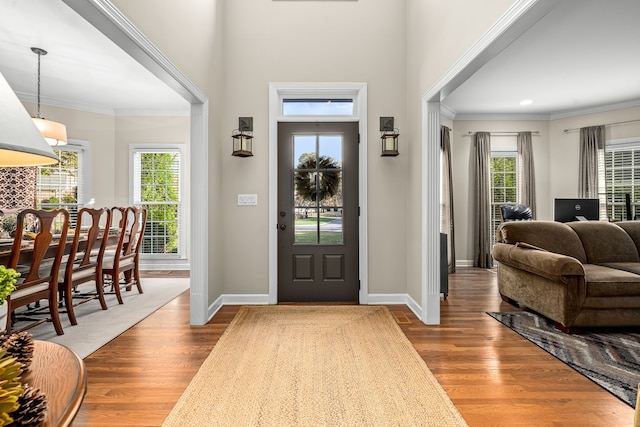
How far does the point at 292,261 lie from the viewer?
13.0 ft

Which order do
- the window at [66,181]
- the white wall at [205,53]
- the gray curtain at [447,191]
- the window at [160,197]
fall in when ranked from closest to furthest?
the white wall at [205,53]
the window at [66,181]
the gray curtain at [447,191]
the window at [160,197]

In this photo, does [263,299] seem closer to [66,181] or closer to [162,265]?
[162,265]

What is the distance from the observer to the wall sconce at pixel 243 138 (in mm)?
3681

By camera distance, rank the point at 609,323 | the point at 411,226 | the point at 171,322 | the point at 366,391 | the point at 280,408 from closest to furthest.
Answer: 1. the point at 280,408
2. the point at 366,391
3. the point at 609,323
4. the point at 171,322
5. the point at 411,226

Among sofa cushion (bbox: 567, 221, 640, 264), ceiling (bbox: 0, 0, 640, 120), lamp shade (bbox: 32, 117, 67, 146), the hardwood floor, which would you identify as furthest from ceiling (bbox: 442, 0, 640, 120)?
lamp shade (bbox: 32, 117, 67, 146)

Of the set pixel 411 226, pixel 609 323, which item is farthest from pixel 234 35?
pixel 609 323

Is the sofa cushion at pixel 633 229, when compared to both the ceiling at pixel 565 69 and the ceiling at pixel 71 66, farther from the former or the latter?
the ceiling at pixel 71 66

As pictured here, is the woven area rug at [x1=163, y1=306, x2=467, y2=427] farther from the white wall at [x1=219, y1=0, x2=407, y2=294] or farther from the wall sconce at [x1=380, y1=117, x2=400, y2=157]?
the wall sconce at [x1=380, y1=117, x2=400, y2=157]

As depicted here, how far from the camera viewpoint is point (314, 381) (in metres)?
2.19

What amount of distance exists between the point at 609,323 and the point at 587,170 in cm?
413

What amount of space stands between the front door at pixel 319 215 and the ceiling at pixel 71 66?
2.23 metres

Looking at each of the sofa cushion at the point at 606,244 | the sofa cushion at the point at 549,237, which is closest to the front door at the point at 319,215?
the sofa cushion at the point at 549,237

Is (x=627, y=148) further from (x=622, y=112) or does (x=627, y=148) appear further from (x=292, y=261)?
(x=292, y=261)

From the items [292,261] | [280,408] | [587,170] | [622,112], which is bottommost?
→ [280,408]
